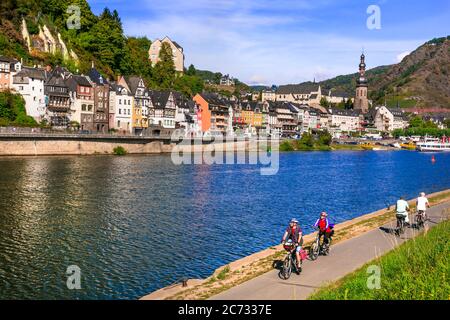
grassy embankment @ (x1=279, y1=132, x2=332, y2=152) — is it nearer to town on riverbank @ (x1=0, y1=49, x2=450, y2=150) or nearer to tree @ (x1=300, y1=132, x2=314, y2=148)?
tree @ (x1=300, y1=132, x2=314, y2=148)

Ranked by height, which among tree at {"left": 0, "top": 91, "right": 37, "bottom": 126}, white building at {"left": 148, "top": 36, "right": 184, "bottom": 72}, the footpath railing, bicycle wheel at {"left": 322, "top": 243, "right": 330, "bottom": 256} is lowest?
bicycle wheel at {"left": 322, "top": 243, "right": 330, "bottom": 256}

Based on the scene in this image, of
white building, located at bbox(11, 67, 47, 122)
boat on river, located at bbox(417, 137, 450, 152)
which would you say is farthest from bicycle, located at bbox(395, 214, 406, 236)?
boat on river, located at bbox(417, 137, 450, 152)

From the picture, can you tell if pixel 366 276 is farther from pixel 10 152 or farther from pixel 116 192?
pixel 10 152

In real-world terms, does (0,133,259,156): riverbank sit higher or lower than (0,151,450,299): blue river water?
higher

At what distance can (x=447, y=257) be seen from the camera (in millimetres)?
17812

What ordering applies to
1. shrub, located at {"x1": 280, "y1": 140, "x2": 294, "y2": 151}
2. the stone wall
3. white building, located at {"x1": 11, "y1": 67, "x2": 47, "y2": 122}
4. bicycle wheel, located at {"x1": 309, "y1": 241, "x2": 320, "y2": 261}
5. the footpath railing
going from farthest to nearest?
shrub, located at {"x1": 280, "y1": 140, "x2": 294, "y2": 151}
white building, located at {"x1": 11, "y1": 67, "x2": 47, "y2": 122}
the stone wall
the footpath railing
bicycle wheel, located at {"x1": 309, "y1": 241, "x2": 320, "y2": 261}

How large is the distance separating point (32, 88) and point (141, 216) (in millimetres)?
60752

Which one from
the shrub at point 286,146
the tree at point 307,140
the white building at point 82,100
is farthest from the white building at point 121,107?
the tree at point 307,140

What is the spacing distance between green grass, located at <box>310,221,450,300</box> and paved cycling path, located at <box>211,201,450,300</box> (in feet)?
2.27

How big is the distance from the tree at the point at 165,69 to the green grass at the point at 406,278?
135888 mm

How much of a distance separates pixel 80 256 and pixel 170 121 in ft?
341

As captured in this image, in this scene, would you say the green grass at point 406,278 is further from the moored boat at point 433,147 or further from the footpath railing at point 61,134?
the moored boat at point 433,147

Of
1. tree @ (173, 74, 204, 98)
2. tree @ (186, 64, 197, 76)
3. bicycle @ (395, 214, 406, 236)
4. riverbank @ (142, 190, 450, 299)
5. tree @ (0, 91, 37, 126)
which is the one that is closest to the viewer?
riverbank @ (142, 190, 450, 299)

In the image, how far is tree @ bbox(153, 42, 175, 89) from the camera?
15212 cm
